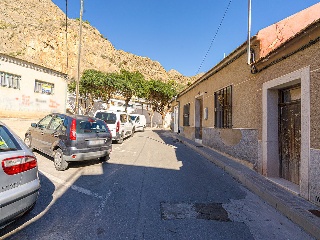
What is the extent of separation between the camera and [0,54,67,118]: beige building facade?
14242 mm

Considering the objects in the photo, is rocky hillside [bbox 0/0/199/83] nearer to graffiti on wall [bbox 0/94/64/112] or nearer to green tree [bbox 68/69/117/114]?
green tree [bbox 68/69/117/114]

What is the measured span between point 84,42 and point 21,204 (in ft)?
240

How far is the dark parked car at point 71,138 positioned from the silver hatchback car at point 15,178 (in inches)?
113

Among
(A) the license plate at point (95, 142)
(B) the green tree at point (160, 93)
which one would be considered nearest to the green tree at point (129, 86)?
(B) the green tree at point (160, 93)

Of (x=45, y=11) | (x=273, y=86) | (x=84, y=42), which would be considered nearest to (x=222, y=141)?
(x=273, y=86)

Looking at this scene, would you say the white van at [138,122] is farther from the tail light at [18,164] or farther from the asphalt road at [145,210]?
the tail light at [18,164]

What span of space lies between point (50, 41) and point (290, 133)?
62.0 meters

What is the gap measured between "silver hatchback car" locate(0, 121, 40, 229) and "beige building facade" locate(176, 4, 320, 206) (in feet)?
16.2

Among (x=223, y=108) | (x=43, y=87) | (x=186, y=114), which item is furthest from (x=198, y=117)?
(x=43, y=87)

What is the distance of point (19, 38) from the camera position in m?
51.8

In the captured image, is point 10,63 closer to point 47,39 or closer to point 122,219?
point 122,219

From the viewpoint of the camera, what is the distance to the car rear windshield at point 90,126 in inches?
242

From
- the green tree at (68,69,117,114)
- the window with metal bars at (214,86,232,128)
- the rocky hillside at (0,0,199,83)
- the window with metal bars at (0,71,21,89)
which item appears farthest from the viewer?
the rocky hillside at (0,0,199,83)

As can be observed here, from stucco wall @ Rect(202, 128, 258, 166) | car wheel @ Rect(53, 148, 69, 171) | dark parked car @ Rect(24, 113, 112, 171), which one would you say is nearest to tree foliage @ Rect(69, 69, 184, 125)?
stucco wall @ Rect(202, 128, 258, 166)
